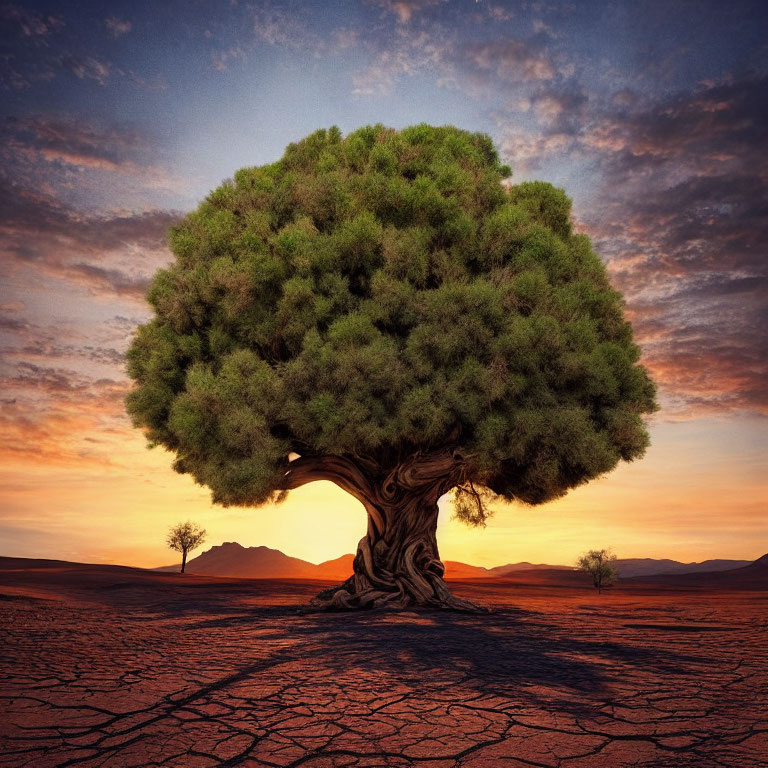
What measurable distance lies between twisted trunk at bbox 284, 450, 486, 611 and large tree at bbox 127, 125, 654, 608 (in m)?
0.04

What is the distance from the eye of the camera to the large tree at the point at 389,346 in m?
11.2

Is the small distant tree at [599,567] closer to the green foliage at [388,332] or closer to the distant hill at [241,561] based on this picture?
the green foliage at [388,332]

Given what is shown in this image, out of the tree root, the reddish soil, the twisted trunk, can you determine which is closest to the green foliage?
the twisted trunk

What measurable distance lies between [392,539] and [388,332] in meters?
4.77

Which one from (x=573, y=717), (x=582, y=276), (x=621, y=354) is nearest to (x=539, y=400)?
(x=621, y=354)

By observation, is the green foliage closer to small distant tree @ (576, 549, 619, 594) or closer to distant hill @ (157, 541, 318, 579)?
small distant tree @ (576, 549, 619, 594)

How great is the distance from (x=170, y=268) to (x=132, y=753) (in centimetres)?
1142

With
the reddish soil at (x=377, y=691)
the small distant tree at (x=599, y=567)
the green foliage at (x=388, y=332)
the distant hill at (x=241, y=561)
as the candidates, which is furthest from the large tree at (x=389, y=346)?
the distant hill at (x=241, y=561)

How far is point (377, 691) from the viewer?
5.62 m

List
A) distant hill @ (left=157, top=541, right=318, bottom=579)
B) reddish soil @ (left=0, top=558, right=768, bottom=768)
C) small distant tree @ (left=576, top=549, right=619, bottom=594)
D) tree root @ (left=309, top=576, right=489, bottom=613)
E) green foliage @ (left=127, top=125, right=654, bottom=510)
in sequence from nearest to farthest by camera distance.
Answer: reddish soil @ (left=0, top=558, right=768, bottom=768) < green foliage @ (left=127, top=125, right=654, bottom=510) < tree root @ (left=309, top=576, right=489, bottom=613) < small distant tree @ (left=576, top=549, right=619, bottom=594) < distant hill @ (left=157, top=541, right=318, bottom=579)

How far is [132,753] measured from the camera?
405 cm

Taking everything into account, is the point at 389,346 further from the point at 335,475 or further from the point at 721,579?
the point at 721,579

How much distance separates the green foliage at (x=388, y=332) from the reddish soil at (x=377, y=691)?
3278mm

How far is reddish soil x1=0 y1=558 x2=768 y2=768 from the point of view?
13.5 ft
